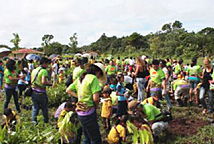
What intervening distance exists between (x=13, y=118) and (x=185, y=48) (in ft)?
104

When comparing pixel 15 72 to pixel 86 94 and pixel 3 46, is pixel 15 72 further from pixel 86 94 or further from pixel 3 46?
pixel 3 46

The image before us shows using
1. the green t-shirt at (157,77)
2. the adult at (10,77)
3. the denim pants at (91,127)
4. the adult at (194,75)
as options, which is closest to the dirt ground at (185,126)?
the green t-shirt at (157,77)

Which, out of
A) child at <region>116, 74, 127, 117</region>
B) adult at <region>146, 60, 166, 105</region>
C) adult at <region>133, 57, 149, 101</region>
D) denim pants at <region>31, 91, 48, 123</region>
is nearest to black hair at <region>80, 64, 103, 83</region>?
denim pants at <region>31, 91, 48, 123</region>

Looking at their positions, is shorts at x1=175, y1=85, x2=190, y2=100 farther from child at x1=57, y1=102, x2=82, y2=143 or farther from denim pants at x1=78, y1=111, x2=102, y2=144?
denim pants at x1=78, y1=111, x2=102, y2=144

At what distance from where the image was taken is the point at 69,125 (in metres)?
4.05

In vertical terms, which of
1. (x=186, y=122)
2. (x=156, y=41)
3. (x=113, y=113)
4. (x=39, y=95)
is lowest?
(x=186, y=122)

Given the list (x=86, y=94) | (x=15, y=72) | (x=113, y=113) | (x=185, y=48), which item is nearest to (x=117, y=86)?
(x=113, y=113)

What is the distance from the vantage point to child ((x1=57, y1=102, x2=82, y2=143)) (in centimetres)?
398

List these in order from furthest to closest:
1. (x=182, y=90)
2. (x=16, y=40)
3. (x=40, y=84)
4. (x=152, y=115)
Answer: (x=16, y=40)
(x=182, y=90)
(x=40, y=84)
(x=152, y=115)

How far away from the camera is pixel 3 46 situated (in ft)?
146

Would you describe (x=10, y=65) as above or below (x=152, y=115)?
above

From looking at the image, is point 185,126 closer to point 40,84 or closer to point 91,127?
point 91,127

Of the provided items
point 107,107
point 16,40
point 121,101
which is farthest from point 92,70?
point 16,40

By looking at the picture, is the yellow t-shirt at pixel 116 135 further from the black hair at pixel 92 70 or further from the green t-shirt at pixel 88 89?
the black hair at pixel 92 70
